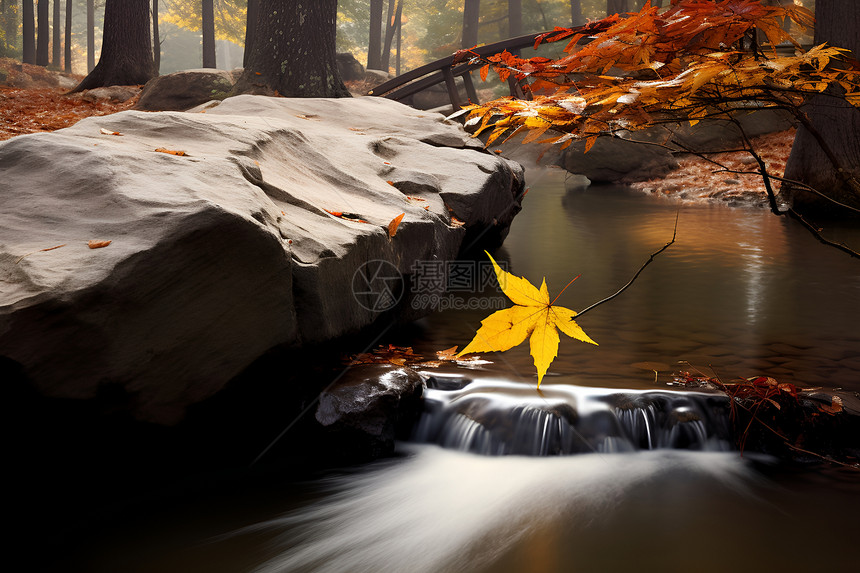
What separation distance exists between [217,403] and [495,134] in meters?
2.06

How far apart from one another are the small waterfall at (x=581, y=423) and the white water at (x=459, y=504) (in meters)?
0.07

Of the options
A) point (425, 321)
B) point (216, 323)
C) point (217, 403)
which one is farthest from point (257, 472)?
point (425, 321)

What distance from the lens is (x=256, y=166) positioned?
3.79m

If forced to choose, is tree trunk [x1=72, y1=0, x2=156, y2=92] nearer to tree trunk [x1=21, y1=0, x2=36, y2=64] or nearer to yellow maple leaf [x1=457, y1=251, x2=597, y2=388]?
yellow maple leaf [x1=457, y1=251, x2=597, y2=388]

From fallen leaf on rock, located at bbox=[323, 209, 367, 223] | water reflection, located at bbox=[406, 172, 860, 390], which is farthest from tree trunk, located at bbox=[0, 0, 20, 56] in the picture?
fallen leaf on rock, located at bbox=[323, 209, 367, 223]

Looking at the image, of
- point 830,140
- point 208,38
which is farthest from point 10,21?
point 830,140

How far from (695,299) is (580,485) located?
10.1 ft

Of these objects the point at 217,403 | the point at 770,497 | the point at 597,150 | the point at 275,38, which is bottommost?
the point at 770,497

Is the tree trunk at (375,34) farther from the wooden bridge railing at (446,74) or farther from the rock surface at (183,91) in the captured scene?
the rock surface at (183,91)

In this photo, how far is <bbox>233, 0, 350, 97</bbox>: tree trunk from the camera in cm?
960

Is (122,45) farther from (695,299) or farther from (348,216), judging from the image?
(695,299)

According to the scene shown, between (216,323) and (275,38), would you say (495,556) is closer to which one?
(216,323)

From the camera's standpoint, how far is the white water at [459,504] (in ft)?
9.30

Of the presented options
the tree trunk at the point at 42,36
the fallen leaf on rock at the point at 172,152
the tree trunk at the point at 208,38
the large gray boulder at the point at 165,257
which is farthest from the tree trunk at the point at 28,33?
the fallen leaf on rock at the point at 172,152
